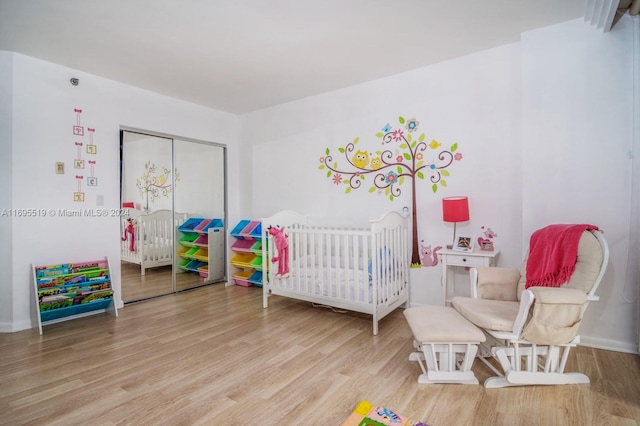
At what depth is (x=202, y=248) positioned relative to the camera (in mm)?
4266

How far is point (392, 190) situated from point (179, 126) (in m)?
2.74

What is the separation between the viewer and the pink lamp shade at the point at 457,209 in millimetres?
2697

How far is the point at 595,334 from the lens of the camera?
2320mm

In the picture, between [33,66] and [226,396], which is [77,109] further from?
[226,396]

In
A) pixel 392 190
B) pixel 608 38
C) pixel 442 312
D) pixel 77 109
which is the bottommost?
pixel 442 312

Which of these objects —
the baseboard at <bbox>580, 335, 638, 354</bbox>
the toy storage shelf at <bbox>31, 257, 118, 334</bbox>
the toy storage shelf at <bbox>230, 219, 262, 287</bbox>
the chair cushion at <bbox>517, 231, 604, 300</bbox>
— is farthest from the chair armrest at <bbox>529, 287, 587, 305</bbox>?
the toy storage shelf at <bbox>31, 257, 118, 334</bbox>

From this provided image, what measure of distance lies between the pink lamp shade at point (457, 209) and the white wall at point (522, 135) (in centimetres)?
23

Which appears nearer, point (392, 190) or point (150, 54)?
point (150, 54)

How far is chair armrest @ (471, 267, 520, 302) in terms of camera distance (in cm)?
225

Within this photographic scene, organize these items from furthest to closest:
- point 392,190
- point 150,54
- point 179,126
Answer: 1. point 179,126
2. point 392,190
3. point 150,54

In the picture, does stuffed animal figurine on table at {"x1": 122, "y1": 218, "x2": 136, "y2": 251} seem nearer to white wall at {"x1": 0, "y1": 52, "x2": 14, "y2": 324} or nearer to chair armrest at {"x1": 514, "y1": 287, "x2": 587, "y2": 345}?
white wall at {"x1": 0, "y1": 52, "x2": 14, "y2": 324}

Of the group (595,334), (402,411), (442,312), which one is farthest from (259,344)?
(595,334)

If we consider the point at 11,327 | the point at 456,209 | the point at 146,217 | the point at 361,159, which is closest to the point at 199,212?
the point at 146,217

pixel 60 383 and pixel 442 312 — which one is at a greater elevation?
pixel 442 312
